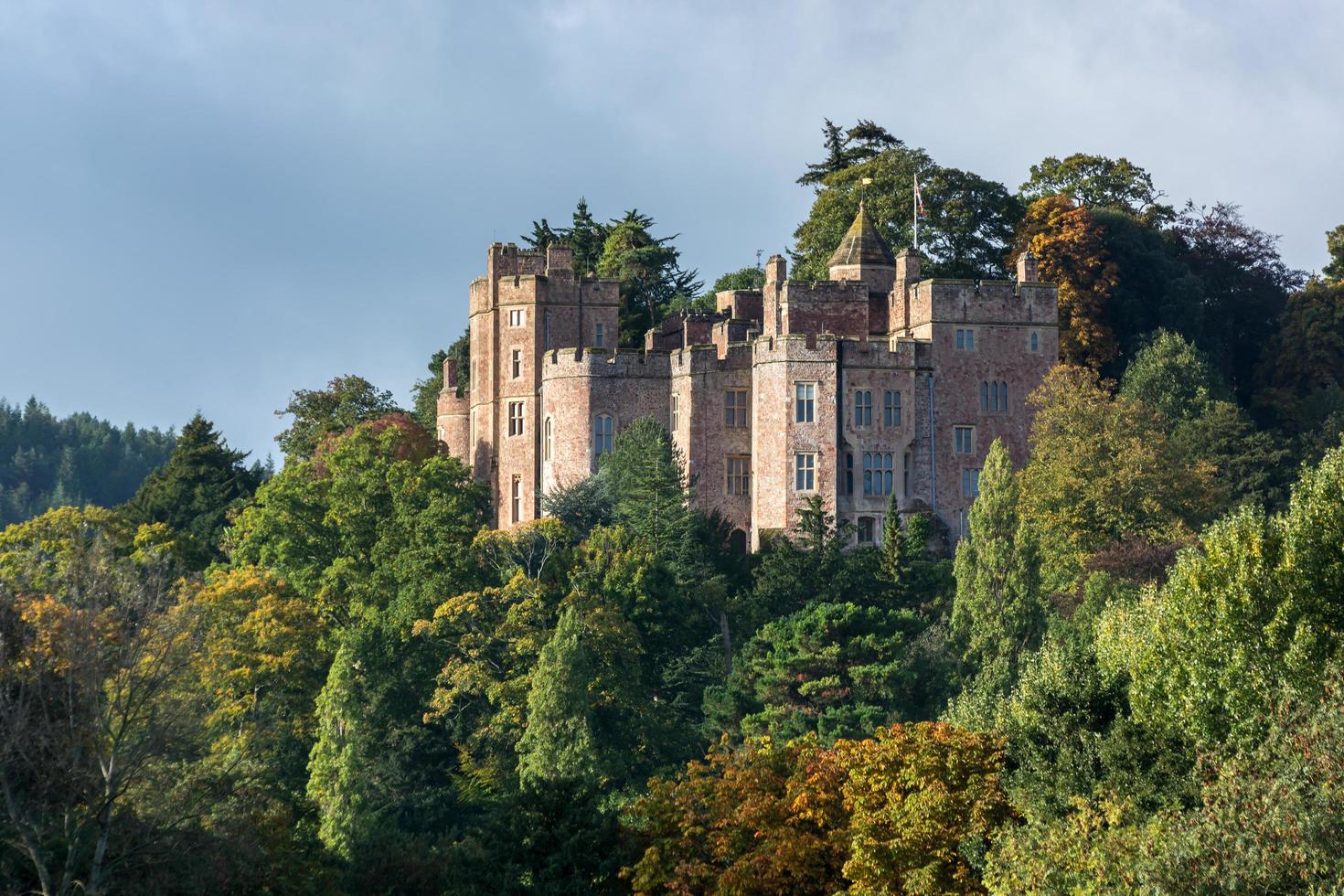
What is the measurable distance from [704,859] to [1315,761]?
47.8ft

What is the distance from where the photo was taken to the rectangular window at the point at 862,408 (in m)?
70.3

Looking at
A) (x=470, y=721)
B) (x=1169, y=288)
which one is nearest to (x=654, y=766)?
(x=470, y=721)

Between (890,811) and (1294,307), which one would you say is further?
(1294,307)

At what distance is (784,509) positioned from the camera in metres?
69.8

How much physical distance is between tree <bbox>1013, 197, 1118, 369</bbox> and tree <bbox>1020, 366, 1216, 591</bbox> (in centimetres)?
983

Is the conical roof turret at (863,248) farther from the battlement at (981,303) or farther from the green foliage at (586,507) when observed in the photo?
the green foliage at (586,507)

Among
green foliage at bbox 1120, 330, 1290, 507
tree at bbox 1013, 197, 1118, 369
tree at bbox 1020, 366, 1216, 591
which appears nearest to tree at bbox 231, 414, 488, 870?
tree at bbox 1020, 366, 1216, 591

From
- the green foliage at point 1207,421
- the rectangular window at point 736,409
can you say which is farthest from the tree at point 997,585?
the rectangular window at point 736,409

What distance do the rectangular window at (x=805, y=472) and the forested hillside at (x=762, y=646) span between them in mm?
1138

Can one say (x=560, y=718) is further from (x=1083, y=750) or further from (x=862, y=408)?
(x=1083, y=750)

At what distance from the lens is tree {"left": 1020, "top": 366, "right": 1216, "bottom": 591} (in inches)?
2714

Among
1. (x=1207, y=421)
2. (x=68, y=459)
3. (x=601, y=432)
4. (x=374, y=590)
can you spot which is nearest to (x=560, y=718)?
(x=374, y=590)

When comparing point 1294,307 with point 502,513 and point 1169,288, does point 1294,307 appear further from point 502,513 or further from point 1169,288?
point 502,513

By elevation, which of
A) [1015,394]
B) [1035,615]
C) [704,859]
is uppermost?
[1015,394]
